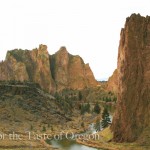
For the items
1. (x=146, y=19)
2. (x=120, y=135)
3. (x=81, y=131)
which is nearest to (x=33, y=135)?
(x=81, y=131)

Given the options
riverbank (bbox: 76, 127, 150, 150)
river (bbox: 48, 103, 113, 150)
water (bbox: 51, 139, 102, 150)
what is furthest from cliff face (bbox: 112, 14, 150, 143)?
river (bbox: 48, 103, 113, 150)

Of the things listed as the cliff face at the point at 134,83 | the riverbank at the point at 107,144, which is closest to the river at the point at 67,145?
the riverbank at the point at 107,144

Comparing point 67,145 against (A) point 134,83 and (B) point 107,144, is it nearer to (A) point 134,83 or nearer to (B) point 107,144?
(B) point 107,144

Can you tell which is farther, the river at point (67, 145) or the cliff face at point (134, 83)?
the river at point (67, 145)

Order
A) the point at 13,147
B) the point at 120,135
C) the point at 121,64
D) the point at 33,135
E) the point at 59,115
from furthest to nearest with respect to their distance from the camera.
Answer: the point at 59,115 → the point at 33,135 → the point at 121,64 → the point at 120,135 → the point at 13,147

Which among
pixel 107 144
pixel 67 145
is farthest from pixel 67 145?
pixel 107 144

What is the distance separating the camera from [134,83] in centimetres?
7656

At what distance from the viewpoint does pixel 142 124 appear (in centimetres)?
7288

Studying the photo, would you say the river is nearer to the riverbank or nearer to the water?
the water

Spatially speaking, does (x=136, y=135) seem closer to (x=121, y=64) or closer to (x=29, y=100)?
(x=121, y=64)

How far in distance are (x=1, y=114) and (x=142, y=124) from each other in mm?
45657

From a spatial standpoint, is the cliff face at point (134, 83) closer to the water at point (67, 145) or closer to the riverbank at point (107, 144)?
the riverbank at point (107, 144)

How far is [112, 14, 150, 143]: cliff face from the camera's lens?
73688 mm

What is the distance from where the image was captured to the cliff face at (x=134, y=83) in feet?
242
